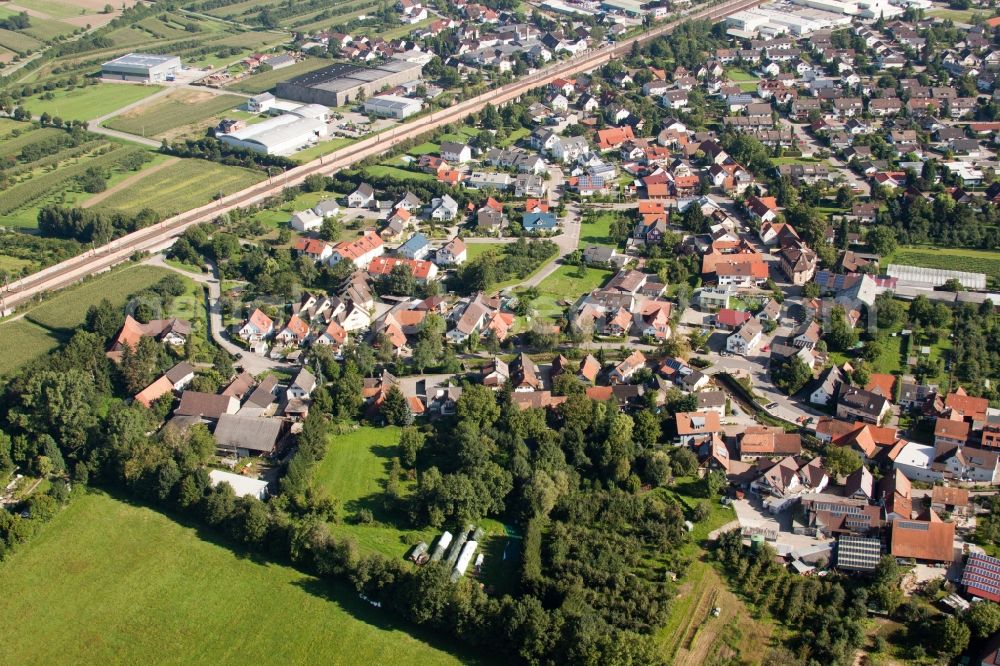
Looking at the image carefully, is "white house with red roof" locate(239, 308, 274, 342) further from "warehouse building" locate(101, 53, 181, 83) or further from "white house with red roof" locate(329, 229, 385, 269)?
"warehouse building" locate(101, 53, 181, 83)

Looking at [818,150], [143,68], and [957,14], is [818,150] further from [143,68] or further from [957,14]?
[143,68]

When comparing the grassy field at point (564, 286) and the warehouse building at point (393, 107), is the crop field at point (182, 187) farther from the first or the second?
the grassy field at point (564, 286)

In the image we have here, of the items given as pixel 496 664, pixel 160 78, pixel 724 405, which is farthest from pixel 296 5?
pixel 496 664

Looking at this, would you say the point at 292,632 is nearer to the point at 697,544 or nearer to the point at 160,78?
the point at 697,544

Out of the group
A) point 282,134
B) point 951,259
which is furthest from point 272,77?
point 951,259

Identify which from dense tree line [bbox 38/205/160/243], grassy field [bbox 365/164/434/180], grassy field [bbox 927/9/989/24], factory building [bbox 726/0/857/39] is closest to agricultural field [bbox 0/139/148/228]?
dense tree line [bbox 38/205/160/243]
